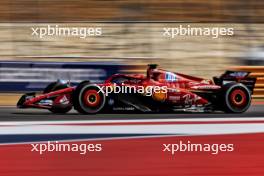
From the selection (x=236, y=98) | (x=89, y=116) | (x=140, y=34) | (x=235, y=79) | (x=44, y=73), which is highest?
(x=140, y=34)

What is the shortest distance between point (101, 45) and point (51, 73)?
272cm

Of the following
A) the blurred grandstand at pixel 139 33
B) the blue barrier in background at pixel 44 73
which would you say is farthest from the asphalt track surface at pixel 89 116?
the blurred grandstand at pixel 139 33

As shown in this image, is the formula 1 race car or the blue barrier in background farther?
the blue barrier in background

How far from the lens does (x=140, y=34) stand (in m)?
14.9

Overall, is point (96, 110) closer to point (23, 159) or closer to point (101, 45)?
point (23, 159)

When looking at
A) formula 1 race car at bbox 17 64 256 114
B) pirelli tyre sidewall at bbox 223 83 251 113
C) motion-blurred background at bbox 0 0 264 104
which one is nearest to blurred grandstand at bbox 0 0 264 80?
motion-blurred background at bbox 0 0 264 104

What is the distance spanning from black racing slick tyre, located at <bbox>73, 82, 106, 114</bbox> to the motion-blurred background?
3.72m

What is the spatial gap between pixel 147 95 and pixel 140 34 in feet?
15.6

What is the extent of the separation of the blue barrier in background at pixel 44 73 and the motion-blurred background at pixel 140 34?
50.9 inches

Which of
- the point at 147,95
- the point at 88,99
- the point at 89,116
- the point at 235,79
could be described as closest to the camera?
the point at 89,116

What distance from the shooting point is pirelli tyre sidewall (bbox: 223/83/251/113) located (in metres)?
10.5

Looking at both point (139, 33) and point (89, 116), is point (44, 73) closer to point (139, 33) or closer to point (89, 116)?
point (89, 116)

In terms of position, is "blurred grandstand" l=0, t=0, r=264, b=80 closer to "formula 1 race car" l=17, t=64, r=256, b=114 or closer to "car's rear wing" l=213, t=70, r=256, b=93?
"car's rear wing" l=213, t=70, r=256, b=93

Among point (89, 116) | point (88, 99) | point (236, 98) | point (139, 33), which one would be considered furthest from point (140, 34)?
point (89, 116)
